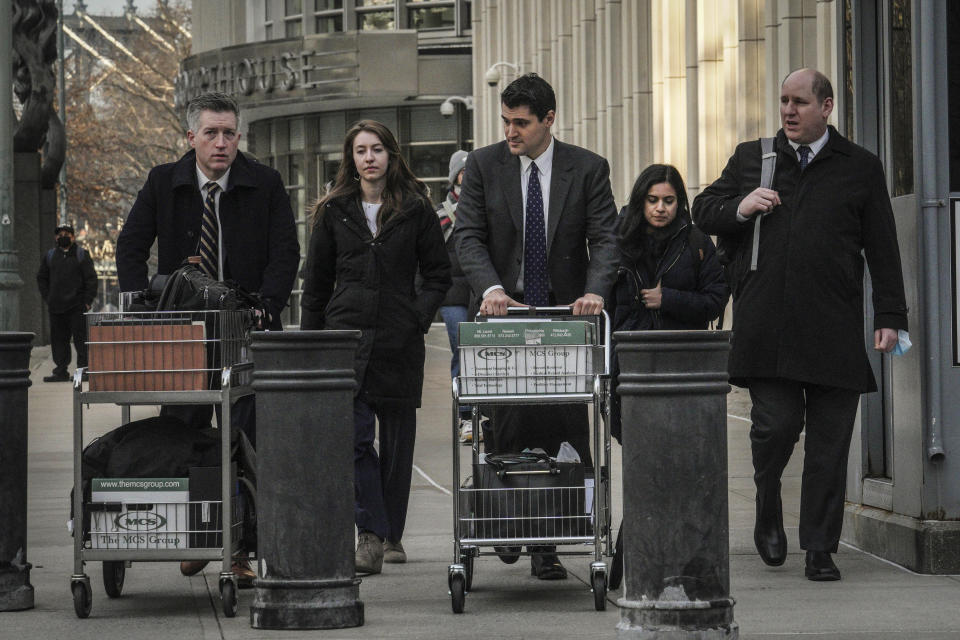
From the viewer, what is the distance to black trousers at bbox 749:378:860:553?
7469 millimetres

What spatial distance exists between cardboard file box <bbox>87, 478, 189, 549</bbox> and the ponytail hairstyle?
5.37 feet

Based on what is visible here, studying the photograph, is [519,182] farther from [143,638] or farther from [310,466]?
[143,638]

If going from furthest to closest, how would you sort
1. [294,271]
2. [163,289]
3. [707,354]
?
[294,271]
[163,289]
[707,354]

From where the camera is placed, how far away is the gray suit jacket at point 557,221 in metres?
7.42

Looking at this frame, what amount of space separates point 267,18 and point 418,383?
44.1 meters

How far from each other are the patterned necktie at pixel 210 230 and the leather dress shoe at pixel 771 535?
101 inches

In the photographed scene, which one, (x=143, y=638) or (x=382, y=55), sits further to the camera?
(x=382, y=55)

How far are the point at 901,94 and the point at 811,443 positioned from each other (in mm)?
1605

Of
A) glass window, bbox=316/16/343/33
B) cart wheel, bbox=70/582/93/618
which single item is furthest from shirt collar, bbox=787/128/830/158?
glass window, bbox=316/16/343/33

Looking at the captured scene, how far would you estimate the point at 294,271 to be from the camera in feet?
25.0

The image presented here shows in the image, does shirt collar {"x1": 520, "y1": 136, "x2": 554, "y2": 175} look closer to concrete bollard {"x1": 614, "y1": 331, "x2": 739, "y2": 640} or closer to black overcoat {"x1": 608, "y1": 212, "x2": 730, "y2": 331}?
black overcoat {"x1": 608, "y1": 212, "x2": 730, "y2": 331}

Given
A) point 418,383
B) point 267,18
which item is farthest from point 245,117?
point 418,383

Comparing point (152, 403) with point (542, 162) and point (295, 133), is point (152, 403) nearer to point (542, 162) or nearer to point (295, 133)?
point (542, 162)

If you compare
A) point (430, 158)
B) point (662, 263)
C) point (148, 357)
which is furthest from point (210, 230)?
point (430, 158)
